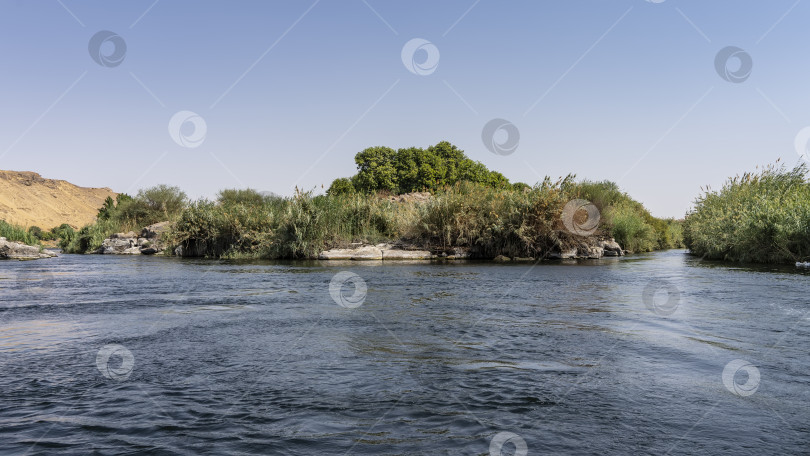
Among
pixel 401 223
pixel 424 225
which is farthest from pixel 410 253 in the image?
pixel 401 223

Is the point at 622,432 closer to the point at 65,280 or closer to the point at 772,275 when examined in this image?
the point at 772,275

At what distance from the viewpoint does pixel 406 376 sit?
4754 millimetres

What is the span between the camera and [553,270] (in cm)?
1758

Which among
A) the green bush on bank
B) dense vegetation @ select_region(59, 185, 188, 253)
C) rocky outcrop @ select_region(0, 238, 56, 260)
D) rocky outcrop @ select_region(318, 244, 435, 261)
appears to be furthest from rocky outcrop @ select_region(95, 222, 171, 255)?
rocky outcrop @ select_region(318, 244, 435, 261)

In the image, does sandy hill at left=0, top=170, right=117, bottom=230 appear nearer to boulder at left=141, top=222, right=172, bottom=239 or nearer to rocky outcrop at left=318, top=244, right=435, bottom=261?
boulder at left=141, top=222, right=172, bottom=239

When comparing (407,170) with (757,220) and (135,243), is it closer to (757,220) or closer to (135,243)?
(135,243)


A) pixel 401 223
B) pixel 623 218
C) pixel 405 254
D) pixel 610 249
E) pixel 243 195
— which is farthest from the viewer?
pixel 243 195

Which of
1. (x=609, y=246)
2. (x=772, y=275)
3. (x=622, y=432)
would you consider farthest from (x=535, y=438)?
(x=609, y=246)

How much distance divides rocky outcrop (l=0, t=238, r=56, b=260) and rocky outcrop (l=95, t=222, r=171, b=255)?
7.10m

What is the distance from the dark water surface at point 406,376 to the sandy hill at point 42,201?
9780cm

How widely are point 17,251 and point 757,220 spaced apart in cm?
3424

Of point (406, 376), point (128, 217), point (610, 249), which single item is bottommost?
point (406, 376)

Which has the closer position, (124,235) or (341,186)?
(124,235)

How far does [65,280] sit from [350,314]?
10.4 meters
